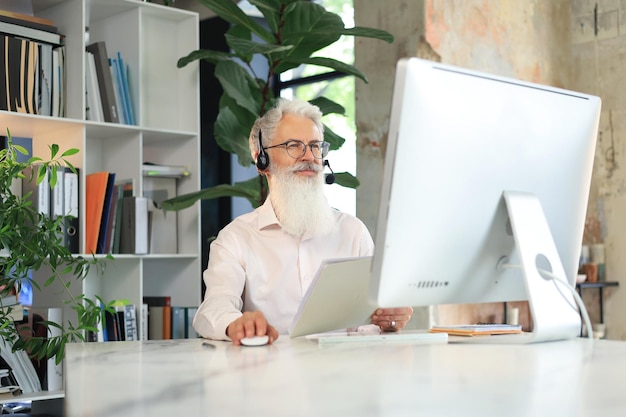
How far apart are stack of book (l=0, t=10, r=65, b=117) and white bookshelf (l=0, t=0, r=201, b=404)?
0.22ft

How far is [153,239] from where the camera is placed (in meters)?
3.63

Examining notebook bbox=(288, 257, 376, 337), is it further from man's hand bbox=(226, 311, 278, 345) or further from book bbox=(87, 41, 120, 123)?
book bbox=(87, 41, 120, 123)

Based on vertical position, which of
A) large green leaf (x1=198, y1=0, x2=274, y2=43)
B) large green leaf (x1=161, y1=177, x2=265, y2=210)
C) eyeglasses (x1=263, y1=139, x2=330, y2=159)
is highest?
large green leaf (x1=198, y1=0, x2=274, y2=43)

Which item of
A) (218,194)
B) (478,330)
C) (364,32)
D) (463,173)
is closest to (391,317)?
(478,330)

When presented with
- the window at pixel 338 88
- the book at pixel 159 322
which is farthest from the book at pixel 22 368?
the window at pixel 338 88

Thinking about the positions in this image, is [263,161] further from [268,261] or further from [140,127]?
[140,127]

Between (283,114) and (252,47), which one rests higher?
(252,47)

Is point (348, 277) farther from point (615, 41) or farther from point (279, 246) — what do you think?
point (615, 41)

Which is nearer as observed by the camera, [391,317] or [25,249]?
[391,317]

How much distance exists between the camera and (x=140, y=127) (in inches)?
135

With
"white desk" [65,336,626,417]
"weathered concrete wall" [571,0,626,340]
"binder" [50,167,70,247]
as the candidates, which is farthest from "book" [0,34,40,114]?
"weathered concrete wall" [571,0,626,340]

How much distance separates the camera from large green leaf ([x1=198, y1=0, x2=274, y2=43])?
3.36 m

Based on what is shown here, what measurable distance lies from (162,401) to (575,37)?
13.8 feet

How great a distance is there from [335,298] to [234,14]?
1946mm
